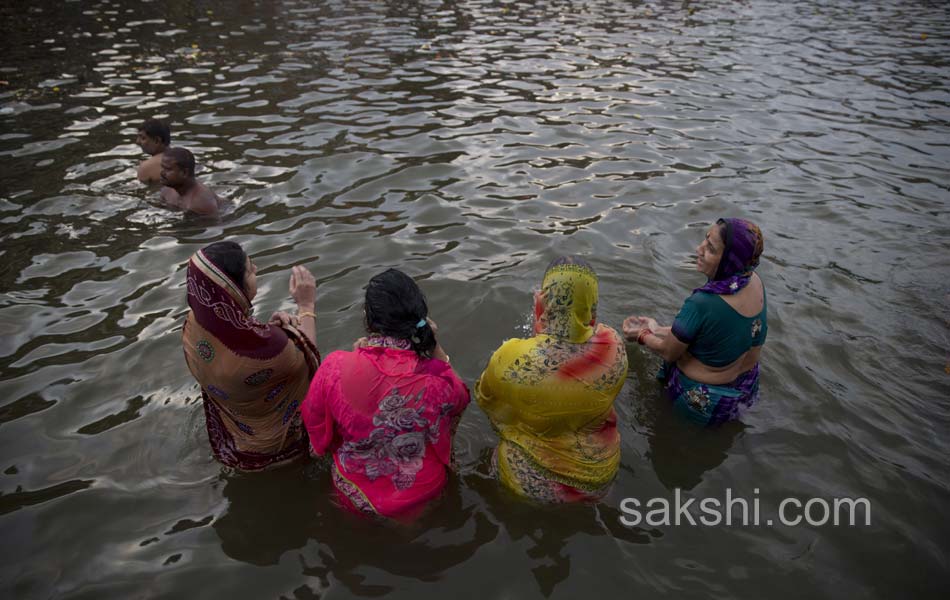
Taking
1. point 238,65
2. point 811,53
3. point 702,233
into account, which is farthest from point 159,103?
point 811,53

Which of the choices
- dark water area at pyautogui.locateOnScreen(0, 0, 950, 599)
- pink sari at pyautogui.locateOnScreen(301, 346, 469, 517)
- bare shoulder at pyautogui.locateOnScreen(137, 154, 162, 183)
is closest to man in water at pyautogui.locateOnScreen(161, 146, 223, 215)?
dark water area at pyautogui.locateOnScreen(0, 0, 950, 599)

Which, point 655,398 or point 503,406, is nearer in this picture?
point 503,406

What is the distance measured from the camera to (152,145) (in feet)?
25.8

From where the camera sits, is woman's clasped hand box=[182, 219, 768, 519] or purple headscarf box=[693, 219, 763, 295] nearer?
woman's clasped hand box=[182, 219, 768, 519]

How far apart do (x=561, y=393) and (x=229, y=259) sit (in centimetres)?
195

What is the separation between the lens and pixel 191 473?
4102 millimetres

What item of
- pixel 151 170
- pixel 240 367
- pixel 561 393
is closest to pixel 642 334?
pixel 561 393

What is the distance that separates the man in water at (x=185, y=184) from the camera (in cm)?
695

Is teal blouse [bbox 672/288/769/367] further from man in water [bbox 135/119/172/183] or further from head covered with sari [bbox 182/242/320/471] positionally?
man in water [bbox 135/119/172/183]

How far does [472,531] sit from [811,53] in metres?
15.0

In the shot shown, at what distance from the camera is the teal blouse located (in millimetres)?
4062

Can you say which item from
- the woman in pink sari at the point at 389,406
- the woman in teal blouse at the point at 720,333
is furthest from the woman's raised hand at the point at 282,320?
the woman in teal blouse at the point at 720,333

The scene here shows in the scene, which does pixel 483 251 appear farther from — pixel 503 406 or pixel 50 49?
pixel 50 49

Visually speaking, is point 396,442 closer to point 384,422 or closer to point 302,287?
point 384,422
